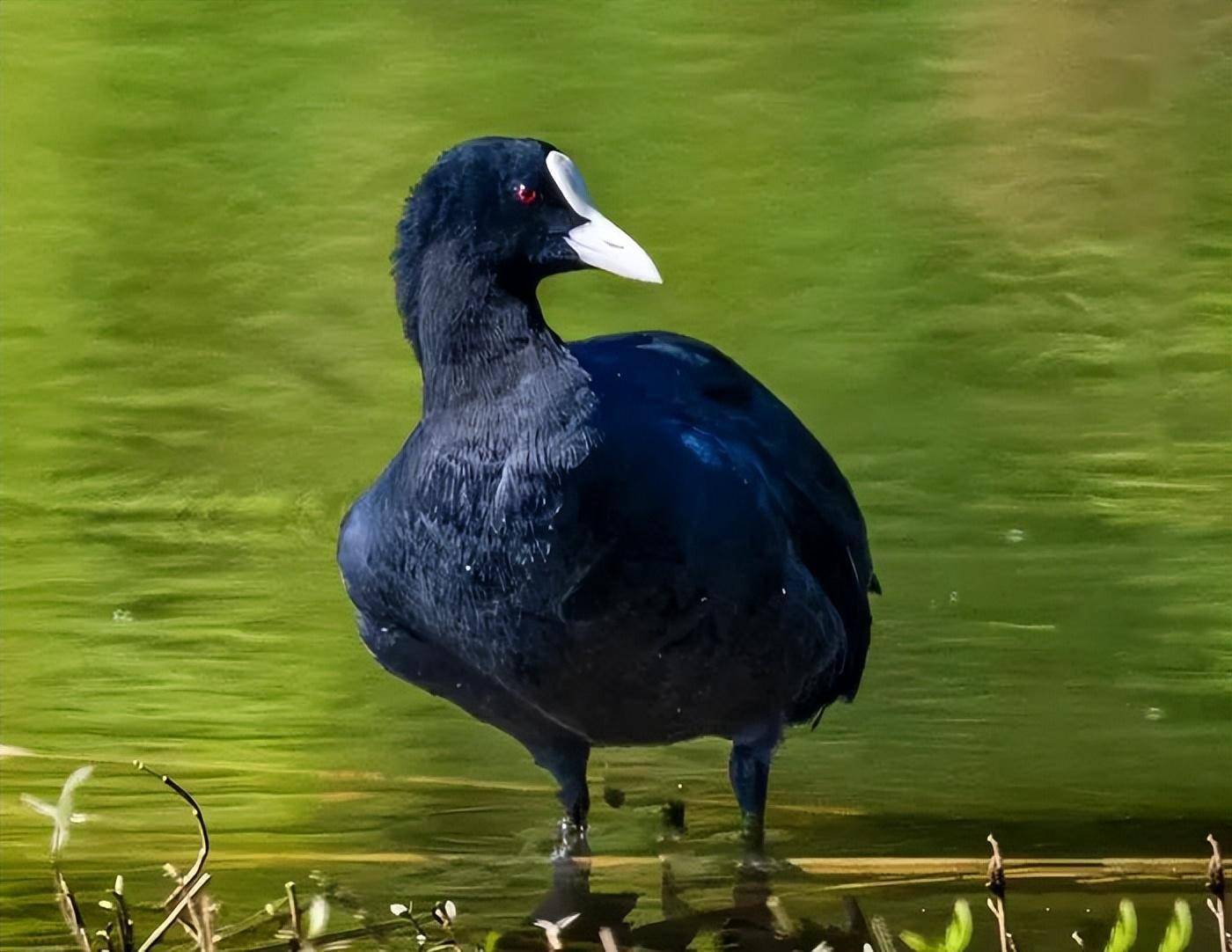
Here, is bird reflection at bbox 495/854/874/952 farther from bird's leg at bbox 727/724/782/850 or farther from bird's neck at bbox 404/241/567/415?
bird's neck at bbox 404/241/567/415

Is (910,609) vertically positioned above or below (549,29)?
below

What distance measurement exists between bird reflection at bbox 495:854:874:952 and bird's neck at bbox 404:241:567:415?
77cm

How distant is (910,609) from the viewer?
197 inches

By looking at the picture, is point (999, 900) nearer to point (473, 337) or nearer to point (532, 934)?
point (532, 934)

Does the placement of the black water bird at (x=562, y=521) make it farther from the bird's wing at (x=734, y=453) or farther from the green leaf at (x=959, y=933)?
the green leaf at (x=959, y=933)

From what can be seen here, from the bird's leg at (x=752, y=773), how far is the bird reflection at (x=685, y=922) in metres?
0.13

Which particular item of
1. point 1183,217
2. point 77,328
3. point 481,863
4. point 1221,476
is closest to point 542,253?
point 481,863

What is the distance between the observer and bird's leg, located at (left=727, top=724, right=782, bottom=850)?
3898 millimetres

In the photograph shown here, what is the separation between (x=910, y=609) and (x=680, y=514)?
1.49 meters

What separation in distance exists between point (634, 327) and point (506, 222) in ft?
8.33

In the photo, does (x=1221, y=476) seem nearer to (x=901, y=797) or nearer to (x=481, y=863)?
(x=901, y=797)

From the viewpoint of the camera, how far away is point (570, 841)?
13.0 ft

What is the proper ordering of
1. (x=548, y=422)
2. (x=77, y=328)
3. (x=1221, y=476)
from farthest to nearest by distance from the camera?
(x=77, y=328)
(x=1221, y=476)
(x=548, y=422)

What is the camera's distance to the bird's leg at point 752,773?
3898 mm
